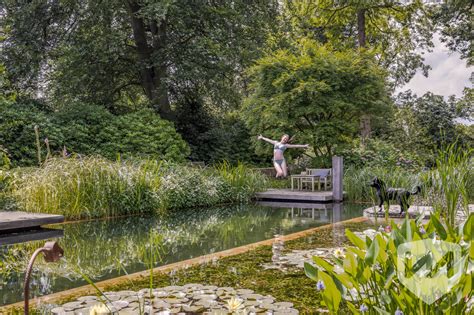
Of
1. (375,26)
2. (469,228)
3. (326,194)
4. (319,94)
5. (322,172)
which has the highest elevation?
(375,26)

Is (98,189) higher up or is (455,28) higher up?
(455,28)

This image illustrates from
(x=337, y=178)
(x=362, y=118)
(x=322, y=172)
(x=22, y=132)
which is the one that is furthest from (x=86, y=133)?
(x=362, y=118)

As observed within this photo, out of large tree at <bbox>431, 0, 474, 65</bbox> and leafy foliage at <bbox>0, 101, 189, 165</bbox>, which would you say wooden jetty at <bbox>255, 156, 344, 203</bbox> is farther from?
large tree at <bbox>431, 0, 474, 65</bbox>

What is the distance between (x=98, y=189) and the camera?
854cm

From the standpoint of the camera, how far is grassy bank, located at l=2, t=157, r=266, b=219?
327 inches

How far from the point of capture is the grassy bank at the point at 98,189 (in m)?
8.30

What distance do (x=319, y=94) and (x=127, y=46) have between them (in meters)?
7.03

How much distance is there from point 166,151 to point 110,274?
10.0 m

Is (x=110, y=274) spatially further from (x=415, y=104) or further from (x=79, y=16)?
(x=415, y=104)

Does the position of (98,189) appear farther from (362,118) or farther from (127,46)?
(362,118)

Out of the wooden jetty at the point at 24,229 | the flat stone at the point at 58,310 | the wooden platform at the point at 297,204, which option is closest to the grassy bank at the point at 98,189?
the wooden jetty at the point at 24,229

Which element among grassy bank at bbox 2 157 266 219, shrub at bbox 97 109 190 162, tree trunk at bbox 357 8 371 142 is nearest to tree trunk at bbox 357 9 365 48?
tree trunk at bbox 357 8 371 142

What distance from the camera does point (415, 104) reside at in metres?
19.0

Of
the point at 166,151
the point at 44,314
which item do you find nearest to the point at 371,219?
the point at 44,314
